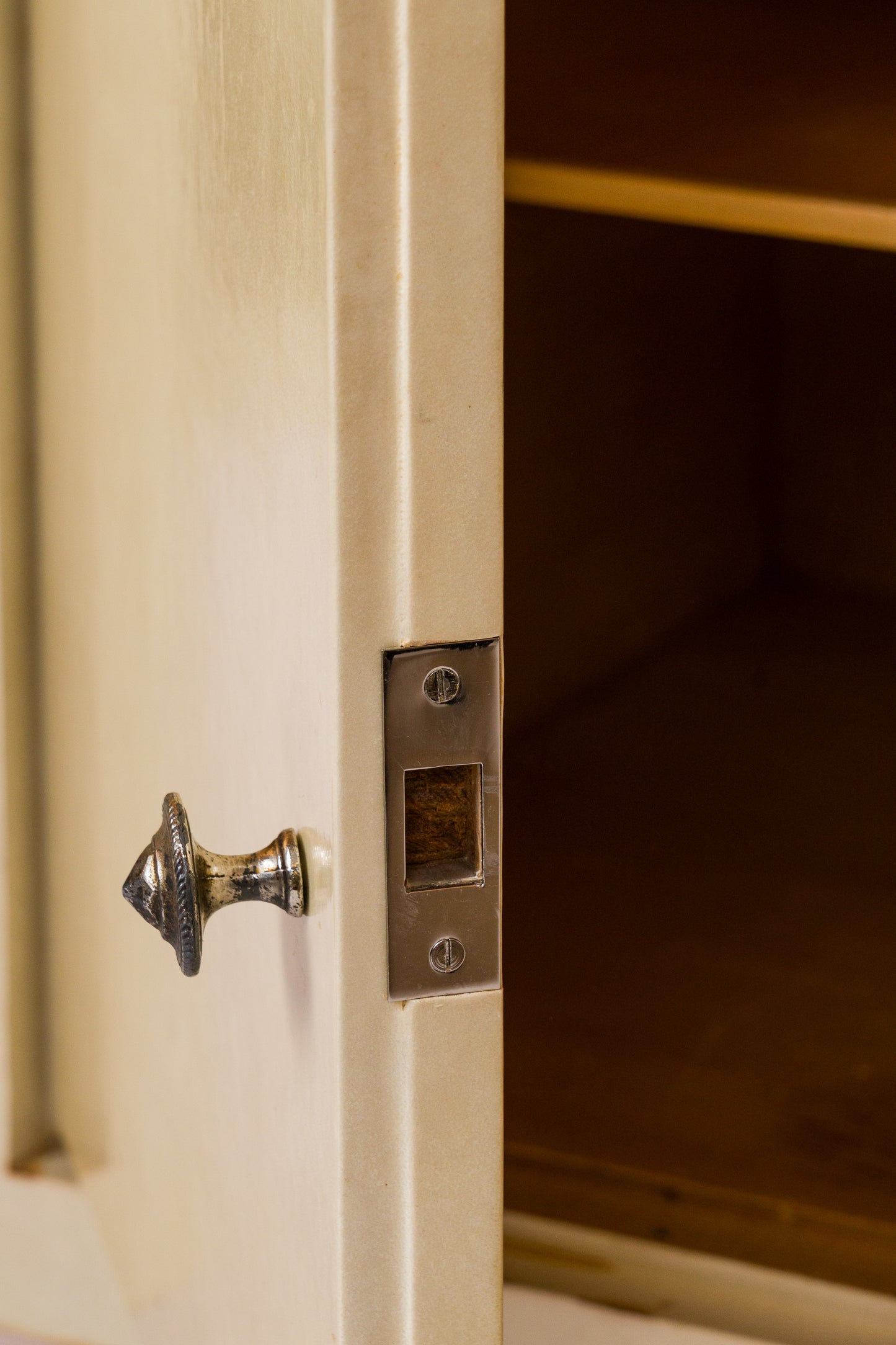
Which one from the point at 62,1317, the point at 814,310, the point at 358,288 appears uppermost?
the point at 814,310

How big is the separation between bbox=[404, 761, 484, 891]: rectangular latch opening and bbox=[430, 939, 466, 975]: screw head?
1cm

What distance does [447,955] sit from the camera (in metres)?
0.29

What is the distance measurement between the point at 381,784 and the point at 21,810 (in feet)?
1.50

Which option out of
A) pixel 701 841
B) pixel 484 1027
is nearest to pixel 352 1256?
pixel 484 1027

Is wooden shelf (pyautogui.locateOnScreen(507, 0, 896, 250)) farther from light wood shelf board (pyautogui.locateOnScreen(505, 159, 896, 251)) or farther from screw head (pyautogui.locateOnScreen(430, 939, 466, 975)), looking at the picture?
screw head (pyautogui.locateOnScreen(430, 939, 466, 975))

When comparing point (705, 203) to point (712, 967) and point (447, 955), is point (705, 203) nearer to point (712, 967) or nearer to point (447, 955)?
point (447, 955)

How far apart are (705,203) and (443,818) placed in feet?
0.86

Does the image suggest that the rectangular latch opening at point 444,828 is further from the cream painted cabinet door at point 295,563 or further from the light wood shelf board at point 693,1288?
the light wood shelf board at point 693,1288

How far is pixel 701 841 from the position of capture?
1076 millimetres

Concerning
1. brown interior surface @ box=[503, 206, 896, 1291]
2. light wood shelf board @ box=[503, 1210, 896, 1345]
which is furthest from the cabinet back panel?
light wood shelf board @ box=[503, 1210, 896, 1345]

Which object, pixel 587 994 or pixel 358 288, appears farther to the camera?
pixel 587 994

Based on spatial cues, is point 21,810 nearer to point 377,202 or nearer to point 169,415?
point 169,415

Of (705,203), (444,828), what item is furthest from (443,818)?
(705,203)

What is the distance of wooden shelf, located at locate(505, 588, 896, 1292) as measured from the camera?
630 mm
